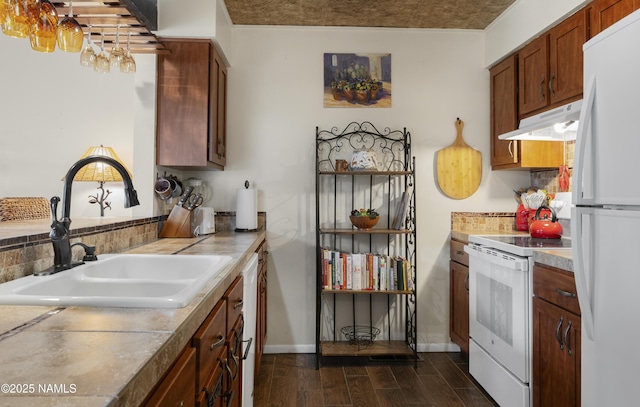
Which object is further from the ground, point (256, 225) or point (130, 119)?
point (130, 119)

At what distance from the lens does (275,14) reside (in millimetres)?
2797

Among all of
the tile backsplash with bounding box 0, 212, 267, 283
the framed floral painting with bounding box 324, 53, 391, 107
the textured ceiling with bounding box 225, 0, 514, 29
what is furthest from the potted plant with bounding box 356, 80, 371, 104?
the tile backsplash with bounding box 0, 212, 267, 283

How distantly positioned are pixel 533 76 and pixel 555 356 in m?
1.72

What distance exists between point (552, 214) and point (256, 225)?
1950 mm

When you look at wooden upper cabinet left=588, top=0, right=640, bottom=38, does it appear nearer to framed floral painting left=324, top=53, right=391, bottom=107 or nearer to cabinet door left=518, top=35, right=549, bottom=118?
cabinet door left=518, top=35, right=549, bottom=118

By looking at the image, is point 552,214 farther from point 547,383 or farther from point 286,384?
point 286,384

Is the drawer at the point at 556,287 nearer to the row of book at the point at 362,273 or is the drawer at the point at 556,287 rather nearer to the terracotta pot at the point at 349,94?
the row of book at the point at 362,273

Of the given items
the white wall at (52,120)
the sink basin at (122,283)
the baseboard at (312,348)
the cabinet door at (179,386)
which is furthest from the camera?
the white wall at (52,120)

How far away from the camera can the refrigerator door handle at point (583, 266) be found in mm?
1383

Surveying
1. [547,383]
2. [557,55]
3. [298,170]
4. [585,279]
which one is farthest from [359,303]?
[557,55]

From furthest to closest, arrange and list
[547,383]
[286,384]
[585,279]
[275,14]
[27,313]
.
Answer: [275,14] < [286,384] < [547,383] < [585,279] < [27,313]

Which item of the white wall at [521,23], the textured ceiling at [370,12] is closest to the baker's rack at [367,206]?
the textured ceiling at [370,12]

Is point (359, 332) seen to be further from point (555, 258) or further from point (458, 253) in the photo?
point (555, 258)

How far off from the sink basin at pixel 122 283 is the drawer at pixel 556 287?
140 centimetres
